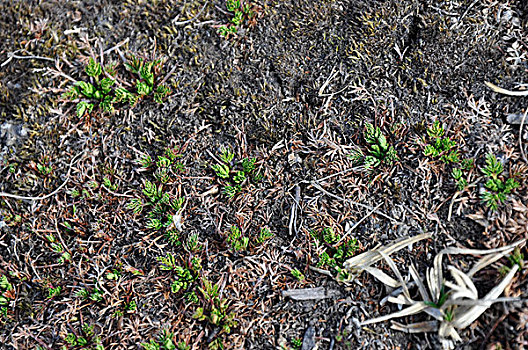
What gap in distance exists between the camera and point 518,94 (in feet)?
9.58

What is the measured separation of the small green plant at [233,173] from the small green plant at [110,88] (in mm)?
725

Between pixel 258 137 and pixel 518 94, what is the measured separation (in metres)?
1.81

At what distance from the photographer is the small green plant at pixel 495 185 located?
2701 mm

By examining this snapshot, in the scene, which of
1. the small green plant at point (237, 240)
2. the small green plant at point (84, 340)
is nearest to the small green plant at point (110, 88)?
the small green plant at point (237, 240)

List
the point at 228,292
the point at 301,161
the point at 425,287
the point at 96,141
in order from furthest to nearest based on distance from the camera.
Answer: the point at 96,141, the point at 301,161, the point at 228,292, the point at 425,287

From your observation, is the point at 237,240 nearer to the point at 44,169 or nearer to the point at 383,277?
the point at 383,277

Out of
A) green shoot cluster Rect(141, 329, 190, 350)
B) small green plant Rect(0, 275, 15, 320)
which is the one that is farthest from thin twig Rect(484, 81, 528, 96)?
small green plant Rect(0, 275, 15, 320)

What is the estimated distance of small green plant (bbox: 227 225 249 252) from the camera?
2920 mm

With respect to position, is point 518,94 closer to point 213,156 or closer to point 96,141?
point 213,156

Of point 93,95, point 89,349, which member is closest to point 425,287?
point 89,349

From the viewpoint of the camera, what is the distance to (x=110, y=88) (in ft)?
11.1

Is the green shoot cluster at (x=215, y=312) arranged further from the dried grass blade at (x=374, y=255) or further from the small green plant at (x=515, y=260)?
the small green plant at (x=515, y=260)

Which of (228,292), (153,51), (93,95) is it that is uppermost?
(153,51)

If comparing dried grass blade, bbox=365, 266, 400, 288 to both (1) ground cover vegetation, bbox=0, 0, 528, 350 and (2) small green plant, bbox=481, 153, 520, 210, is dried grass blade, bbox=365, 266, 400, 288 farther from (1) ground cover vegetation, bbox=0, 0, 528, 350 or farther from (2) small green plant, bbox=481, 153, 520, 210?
(2) small green plant, bbox=481, 153, 520, 210
